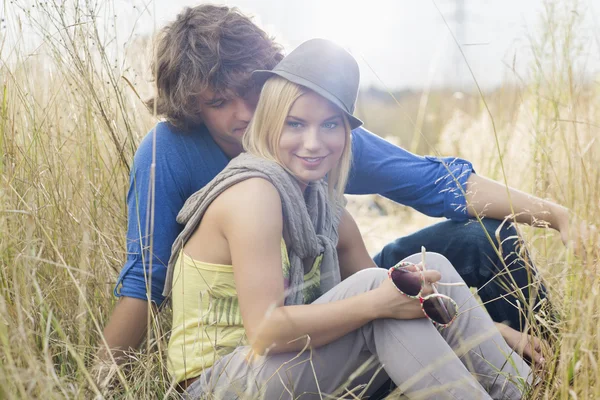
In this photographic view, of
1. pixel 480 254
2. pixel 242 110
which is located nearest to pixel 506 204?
pixel 480 254

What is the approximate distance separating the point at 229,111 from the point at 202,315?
0.63m

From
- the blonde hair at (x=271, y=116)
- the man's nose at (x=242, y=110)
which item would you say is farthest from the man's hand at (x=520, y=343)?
the man's nose at (x=242, y=110)

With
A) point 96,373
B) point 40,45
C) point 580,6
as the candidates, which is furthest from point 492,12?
point 96,373

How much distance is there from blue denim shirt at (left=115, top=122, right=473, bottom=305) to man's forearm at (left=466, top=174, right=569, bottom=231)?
53 millimetres

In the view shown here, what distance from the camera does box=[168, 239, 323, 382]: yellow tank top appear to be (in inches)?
70.7

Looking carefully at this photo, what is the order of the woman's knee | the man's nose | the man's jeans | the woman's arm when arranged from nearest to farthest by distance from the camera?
the woman's arm → the woman's knee → the man's nose → the man's jeans

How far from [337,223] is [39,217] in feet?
2.88

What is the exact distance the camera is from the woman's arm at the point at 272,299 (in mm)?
1637

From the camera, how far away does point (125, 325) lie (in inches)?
75.5

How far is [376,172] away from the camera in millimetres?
2420

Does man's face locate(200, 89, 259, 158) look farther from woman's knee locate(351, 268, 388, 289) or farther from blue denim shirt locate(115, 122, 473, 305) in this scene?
woman's knee locate(351, 268, 388, 289)

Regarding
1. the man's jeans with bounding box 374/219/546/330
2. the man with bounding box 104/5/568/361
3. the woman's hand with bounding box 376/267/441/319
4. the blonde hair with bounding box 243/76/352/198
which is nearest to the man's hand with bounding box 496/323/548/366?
the man with bounding box 104/5/568/361

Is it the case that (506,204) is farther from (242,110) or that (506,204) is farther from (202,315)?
(202,315)

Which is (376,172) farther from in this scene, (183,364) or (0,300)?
(0,300)
